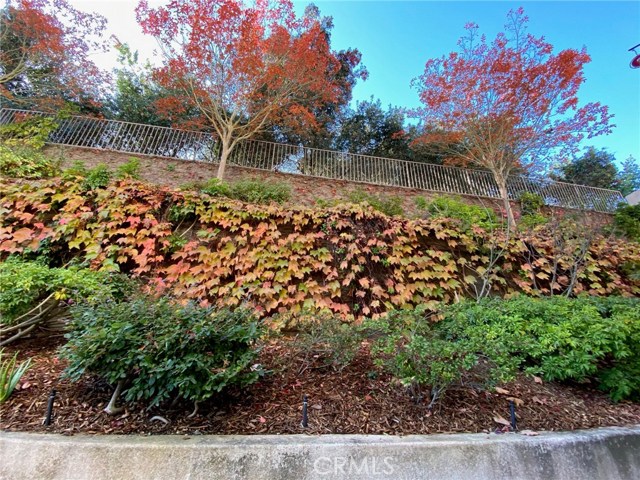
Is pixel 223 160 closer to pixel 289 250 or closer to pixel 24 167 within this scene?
pixel 24 167

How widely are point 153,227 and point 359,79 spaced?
10.4m

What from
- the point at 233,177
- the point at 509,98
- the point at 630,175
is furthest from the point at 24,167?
the point at 630,175

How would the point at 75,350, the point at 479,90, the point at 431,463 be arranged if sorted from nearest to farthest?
the point at 431,463 < the point at 75,350 < the point at 479,90

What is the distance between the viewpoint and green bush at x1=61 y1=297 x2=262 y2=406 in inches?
66.1

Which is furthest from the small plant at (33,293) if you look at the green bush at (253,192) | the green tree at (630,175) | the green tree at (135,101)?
the green tree at (630,175)

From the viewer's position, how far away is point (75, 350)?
5.93 ft

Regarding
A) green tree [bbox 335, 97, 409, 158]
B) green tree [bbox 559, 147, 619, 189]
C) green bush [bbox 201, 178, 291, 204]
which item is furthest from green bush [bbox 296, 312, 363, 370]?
green tree [bbox 559, 147, 619, 189]

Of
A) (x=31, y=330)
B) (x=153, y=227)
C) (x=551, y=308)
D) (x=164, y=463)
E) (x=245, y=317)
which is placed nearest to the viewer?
(x=164, y=463)

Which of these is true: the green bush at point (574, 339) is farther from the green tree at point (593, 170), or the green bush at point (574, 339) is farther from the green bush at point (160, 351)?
the green tree at point (593, 170)

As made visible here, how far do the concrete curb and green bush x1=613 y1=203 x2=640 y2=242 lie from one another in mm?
7765

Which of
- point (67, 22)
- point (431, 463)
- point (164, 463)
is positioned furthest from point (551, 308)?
point (67, 22)

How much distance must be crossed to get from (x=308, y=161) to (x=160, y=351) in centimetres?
790

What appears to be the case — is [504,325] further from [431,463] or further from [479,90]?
[479,90]

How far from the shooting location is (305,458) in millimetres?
1484
